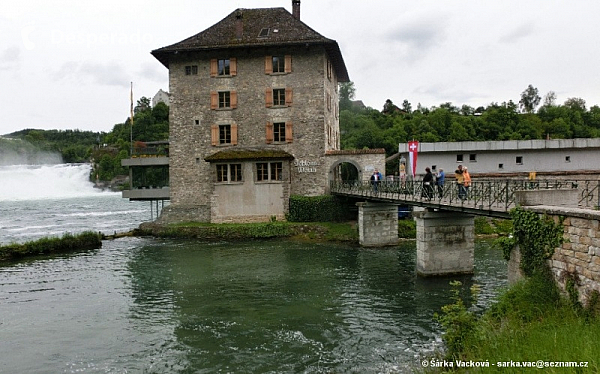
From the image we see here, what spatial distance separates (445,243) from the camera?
18.6m

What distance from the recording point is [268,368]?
1016 cm

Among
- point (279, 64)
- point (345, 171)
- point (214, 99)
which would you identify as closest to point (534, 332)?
point (279, 64)

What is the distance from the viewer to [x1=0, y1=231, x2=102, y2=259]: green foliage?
82.8ft

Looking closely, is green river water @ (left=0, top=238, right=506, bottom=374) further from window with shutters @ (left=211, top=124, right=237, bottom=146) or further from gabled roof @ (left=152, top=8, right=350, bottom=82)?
gabled roof @ (left=152, top=8, right=350, bottom=82)

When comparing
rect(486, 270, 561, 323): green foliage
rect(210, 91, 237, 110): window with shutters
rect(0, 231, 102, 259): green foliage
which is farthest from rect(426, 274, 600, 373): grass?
rect(210, 91, 237, 110): window with shutters

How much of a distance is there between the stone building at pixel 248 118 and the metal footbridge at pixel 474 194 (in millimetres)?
8008

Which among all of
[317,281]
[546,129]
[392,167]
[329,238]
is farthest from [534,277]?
[546,129]

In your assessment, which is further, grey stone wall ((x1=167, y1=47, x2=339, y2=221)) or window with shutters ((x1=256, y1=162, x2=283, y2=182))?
grey stone wall ((x1=167, y1=47, x2=339, y2=221))

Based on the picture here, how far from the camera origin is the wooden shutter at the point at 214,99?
115ft

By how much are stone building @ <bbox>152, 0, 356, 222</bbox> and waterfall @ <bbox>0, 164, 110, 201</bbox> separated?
2288 inches

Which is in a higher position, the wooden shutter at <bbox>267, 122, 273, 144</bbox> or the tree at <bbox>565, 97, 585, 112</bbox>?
the tree at <bbox>565, 97, 585, 112</bbox>

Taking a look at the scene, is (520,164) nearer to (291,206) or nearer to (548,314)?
(291,206)

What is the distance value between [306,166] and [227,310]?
2034 centimetres

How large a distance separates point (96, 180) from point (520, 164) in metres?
80.9
